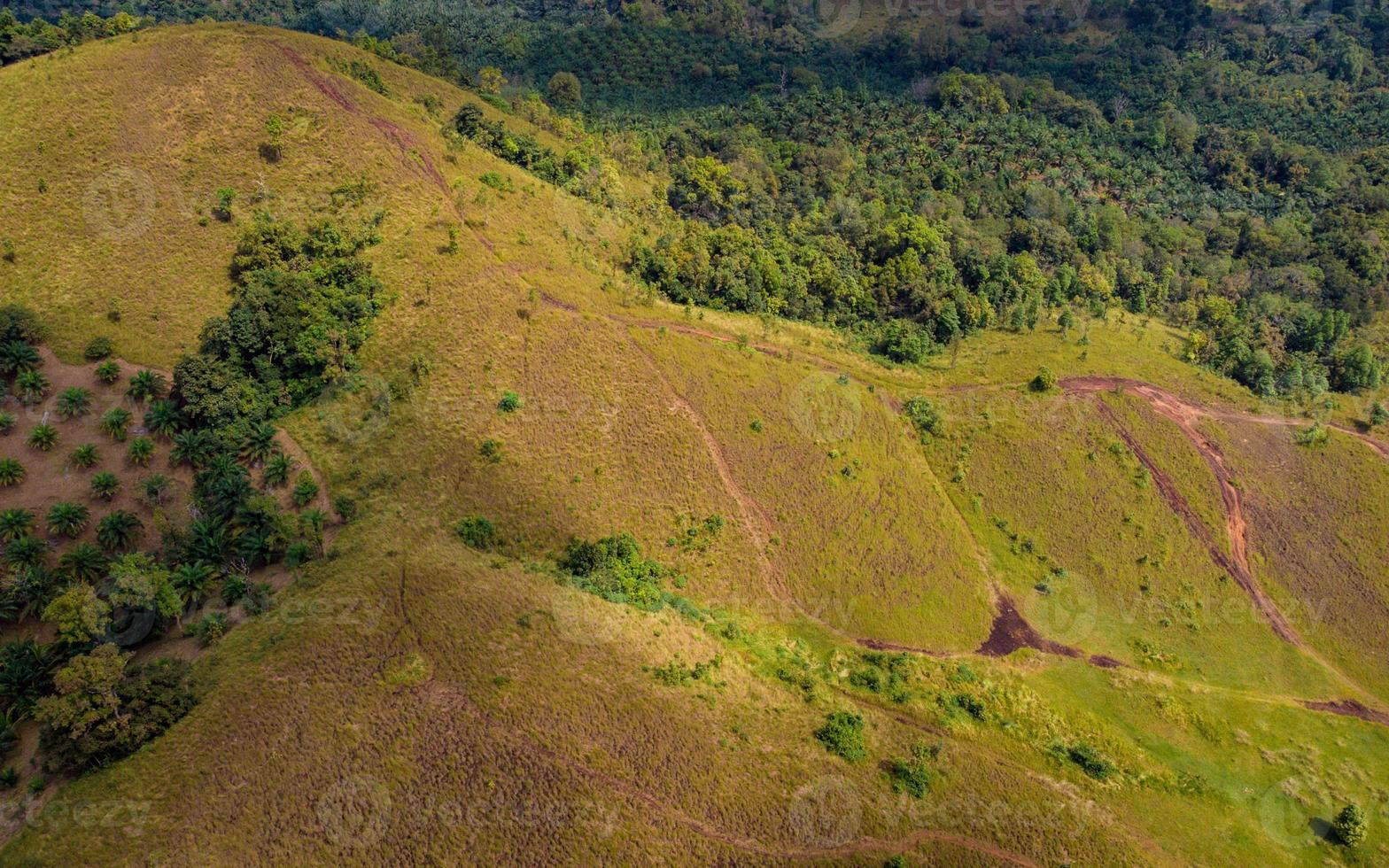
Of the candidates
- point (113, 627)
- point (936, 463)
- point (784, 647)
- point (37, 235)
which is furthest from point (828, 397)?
point (37, 235)

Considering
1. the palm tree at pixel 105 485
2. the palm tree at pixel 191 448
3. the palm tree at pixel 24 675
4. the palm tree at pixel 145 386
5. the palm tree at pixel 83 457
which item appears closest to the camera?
the palm tree at pixel 24 675

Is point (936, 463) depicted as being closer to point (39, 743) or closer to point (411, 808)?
point (411, 808)

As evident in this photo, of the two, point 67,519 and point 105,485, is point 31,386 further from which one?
point 67,519

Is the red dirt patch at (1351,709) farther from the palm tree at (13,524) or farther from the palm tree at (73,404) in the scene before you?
the palm tree at (73,404)

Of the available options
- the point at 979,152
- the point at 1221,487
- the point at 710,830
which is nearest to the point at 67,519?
the point at 710,830

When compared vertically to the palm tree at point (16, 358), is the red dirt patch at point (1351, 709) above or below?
below

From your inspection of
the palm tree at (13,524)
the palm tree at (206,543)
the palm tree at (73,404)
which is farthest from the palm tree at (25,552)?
the palm tree at (73,404)

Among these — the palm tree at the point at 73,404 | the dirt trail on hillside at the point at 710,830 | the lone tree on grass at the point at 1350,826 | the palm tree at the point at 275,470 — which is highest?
the palm tree at the point at 73,404
